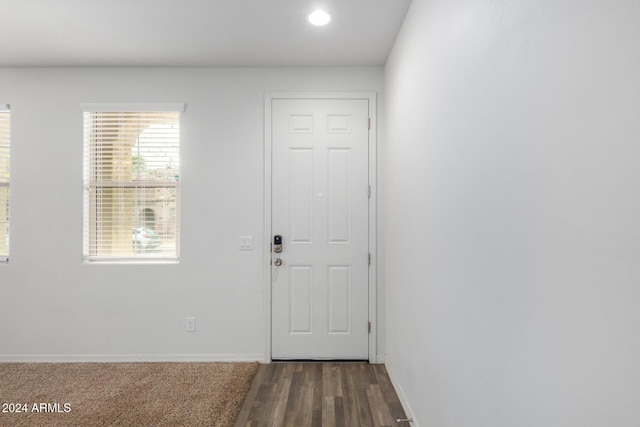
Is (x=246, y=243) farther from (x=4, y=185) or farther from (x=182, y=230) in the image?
(x=4, y=185)

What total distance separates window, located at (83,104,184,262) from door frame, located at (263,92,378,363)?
0.78 meters

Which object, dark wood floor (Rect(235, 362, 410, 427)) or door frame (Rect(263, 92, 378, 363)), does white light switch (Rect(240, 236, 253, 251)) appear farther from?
dark wood floor (Rect(235, 362, 410, 427))

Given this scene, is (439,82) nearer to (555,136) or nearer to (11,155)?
(555,136)

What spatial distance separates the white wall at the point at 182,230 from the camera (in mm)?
3119

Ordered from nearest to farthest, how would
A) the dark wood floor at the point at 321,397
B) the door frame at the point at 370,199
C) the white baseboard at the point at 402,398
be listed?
the white baseboard at the point at 402,398 < the dark wood floor at the point at 321,397 < the door frame at the point at 370,199

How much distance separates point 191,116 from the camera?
3.13 m

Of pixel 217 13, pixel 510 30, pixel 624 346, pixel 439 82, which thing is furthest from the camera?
pixel 217 13

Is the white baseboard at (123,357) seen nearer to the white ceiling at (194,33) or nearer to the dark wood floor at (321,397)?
the dark wood floor at (321,397)

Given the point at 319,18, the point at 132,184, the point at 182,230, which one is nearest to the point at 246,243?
the point at 182,230

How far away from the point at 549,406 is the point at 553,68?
792mm

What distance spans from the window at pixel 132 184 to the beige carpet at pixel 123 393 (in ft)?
3.03

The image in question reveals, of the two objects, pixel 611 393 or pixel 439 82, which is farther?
pixel 439 82

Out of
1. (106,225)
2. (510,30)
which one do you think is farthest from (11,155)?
(510,30)

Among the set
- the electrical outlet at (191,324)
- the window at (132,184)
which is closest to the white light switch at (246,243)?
the window at (132,184)
